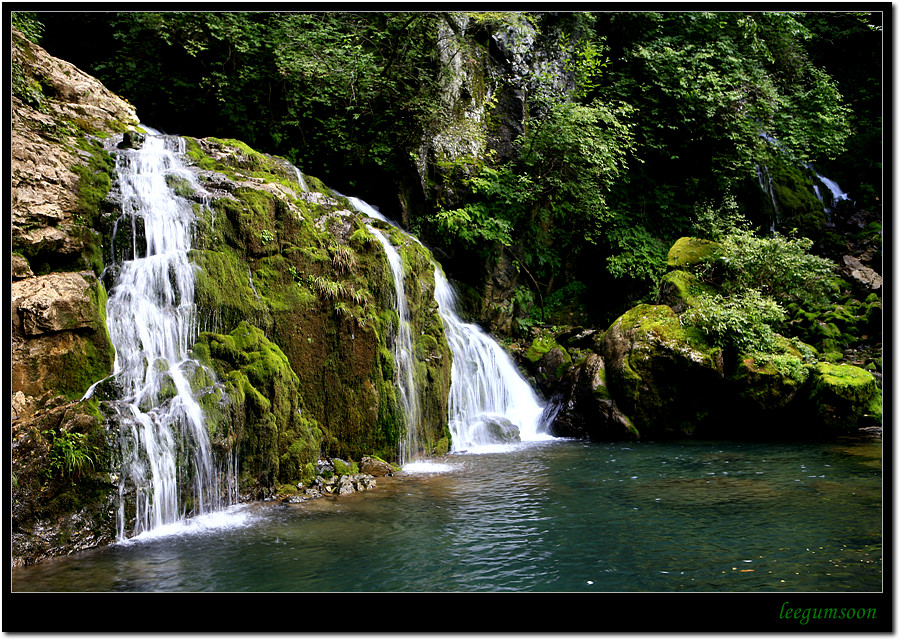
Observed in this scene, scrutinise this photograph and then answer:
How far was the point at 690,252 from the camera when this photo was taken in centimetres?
1588

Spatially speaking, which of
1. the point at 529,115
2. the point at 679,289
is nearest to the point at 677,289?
the point at 679,289

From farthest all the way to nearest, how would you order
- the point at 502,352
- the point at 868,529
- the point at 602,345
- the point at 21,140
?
the point at 502,352
the point at 602,345
the point at 21,140
the point at 868,529

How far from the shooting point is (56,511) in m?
5.95

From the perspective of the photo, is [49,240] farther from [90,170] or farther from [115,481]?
[115,481]

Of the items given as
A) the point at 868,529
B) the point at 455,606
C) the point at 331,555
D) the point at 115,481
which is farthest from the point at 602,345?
the point at 455,606

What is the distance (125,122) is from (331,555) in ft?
30.4

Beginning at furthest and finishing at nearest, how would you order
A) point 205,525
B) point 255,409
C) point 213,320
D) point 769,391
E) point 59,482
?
point 769,391 → point 213,320 → point 255,409 → point 205,525 → point 59,482

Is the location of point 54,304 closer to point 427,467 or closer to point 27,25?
point 427,467

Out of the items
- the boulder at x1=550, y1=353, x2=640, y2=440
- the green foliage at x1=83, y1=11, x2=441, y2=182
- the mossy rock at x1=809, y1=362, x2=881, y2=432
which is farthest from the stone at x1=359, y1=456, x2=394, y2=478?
the green foliage at x1=83, y1=11, x2=441, y2=182

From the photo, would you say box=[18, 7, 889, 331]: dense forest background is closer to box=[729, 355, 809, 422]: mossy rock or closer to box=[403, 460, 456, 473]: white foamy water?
box=[729, 355, 809, 422]: mossy rock

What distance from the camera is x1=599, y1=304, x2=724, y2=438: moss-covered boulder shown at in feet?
40.2

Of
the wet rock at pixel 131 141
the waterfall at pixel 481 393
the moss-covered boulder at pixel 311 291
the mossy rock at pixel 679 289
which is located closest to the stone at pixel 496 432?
the waterfall at pixel 481 393

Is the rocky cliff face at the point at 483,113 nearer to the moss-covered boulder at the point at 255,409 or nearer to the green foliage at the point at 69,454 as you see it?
the moss-covered boulder at the point at 255,409

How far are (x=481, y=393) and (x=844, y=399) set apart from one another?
697 centimetres
